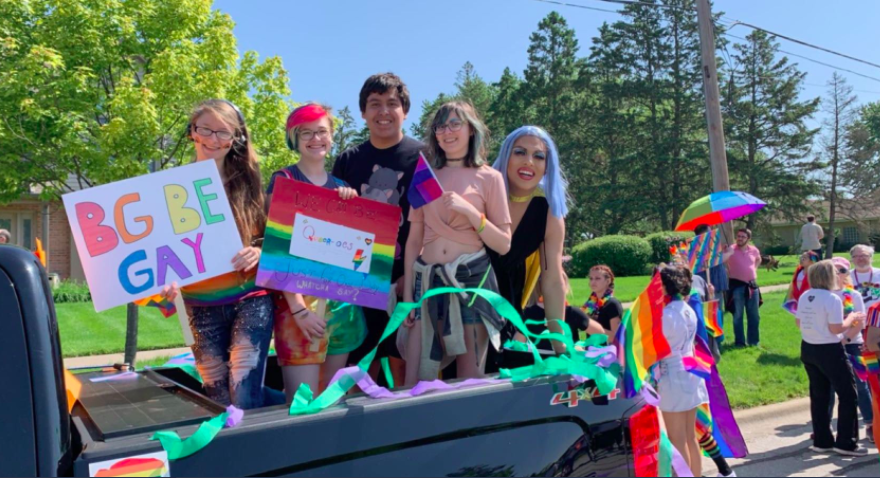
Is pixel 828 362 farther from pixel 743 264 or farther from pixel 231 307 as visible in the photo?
pixel 231 307

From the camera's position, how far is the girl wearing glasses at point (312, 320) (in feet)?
8.71

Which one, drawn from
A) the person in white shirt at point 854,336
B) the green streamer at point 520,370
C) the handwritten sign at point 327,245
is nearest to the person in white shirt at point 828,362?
the person in white shirt at point 854,336

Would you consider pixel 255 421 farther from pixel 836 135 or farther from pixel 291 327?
pixel 836 135

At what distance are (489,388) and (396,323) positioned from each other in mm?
540

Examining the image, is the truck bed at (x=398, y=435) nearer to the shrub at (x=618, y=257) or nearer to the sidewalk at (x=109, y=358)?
the sidewalk at (x=109, y=358)

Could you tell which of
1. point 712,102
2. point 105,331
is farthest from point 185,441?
point 712,102

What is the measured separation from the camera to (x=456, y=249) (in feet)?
9.51

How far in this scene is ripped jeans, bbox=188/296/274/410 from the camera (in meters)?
2.36

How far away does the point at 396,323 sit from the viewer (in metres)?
2.47

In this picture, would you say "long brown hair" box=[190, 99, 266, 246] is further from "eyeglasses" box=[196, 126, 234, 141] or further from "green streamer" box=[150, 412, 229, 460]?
"green streamer" box=[150, 412, 229, 460]

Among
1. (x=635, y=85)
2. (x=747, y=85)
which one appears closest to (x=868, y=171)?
(x=747, y=85)

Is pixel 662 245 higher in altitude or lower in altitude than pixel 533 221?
higher

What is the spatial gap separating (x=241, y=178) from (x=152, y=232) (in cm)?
47

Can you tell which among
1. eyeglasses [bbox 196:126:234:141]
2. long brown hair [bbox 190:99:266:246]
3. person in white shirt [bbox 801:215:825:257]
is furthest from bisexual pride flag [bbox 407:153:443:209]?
person in white shirt [bbox 801:215:825:257]
